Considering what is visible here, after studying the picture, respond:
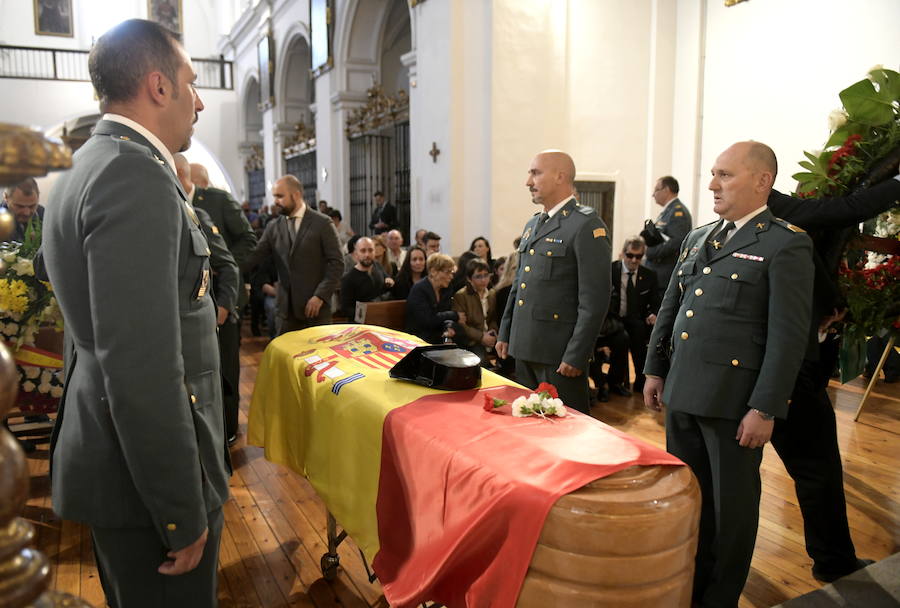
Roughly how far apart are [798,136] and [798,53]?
847mm

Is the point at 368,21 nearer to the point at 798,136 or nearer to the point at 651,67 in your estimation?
the point at 651,67

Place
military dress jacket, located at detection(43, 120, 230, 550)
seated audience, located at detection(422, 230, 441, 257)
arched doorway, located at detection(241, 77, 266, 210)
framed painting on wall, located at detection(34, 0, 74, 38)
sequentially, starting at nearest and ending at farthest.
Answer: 1. military dress jacket, located at detection(43, 120, 230, 550)
2. seated audience, located at detection(422, 230, 441, 257)
3. arched doorway, located at detection(241, 77, 266, 210)
4. framed painting on wall, located at detection(34, 0, 74, 38)

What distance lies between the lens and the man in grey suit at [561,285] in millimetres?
2898

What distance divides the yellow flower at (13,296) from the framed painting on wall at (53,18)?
19567 millimetres

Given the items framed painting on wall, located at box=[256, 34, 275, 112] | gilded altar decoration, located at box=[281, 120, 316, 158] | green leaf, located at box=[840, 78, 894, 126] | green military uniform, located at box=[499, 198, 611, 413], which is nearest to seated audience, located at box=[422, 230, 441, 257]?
green military uniform, located at box=[499, 198, 611, 413]

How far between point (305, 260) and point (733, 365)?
294 centimetres

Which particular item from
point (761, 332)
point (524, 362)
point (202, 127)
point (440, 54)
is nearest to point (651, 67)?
point (440, 54)

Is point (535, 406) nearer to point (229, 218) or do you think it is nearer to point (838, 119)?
point (838, 119)

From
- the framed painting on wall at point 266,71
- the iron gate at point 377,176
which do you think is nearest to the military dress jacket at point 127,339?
the iron gate at point 377,176

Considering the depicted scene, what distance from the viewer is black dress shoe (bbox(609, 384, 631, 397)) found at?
5189 mm

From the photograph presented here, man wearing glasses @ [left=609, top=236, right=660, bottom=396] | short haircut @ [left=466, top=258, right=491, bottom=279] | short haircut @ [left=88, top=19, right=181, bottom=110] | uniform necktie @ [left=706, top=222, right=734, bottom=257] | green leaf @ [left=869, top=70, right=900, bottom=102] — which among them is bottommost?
man wearing glasses @ [left=609, top=236, right=660, bottom=396]

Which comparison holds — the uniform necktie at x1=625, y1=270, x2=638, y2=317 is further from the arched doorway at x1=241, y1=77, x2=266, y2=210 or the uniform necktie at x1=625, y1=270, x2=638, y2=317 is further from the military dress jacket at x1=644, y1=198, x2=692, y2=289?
the arched doorway at x1=241, y1=77, x2=266, y2=210

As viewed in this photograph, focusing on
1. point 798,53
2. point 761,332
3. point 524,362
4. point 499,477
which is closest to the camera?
point 499,477

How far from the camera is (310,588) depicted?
2443 millimetres
